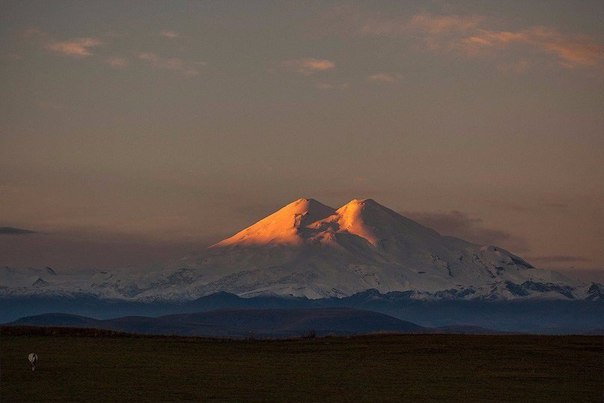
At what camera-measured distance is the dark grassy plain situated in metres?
52.9

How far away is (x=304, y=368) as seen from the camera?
6644 cm

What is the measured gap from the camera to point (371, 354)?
7844cm

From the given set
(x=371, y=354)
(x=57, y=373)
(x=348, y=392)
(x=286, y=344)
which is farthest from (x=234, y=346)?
(x=348, y=392)

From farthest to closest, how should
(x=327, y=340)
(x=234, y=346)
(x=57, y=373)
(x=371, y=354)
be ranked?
(x=327, y=340), (x=234, y=346), (x=371, y=354), (x=57, y=373)

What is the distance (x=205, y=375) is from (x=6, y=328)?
131ft

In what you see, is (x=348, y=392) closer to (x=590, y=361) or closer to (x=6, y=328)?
(x=590, y=361)

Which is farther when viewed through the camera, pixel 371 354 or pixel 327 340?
pixel 327 340

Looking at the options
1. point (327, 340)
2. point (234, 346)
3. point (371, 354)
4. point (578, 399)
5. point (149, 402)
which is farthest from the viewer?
point (327, 340)

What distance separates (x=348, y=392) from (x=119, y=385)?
10178 mm

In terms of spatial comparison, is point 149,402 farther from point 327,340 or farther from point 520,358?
point 327,340

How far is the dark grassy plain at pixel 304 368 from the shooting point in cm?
5288

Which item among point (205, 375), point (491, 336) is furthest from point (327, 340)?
point (205, 375)

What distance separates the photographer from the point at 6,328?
315 ft

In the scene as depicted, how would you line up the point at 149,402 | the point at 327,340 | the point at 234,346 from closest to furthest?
the point at 149,402 < the point at 234,346 < the point at 327,340
